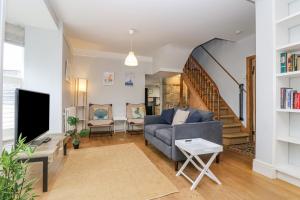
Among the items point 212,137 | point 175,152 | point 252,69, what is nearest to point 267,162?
point 212,137

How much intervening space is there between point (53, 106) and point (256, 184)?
3.46m

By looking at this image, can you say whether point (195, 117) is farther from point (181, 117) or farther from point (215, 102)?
point (215, 102)

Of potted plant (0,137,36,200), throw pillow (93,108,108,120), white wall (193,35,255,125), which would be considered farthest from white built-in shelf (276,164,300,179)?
throw pillow (93,108,108,120)

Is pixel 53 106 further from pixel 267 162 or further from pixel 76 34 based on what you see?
pixel 267 162

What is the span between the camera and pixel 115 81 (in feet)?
17.8

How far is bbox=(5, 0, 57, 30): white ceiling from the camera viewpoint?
7.58 feet

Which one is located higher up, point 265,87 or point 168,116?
point 265,87

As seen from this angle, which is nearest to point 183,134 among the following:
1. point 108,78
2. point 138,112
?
point 138,112

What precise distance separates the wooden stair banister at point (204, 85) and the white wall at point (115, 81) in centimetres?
145

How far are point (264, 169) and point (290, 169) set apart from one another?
0.29 meters

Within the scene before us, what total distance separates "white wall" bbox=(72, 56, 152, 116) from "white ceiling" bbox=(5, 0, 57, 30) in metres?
2.03

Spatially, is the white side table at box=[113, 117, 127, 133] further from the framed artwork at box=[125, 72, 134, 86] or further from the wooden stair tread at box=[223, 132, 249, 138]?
the wooden stair tread at box=[223, 132, 249, 138]

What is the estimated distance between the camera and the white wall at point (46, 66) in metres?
3.04

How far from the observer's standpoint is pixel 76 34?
12.6ft
